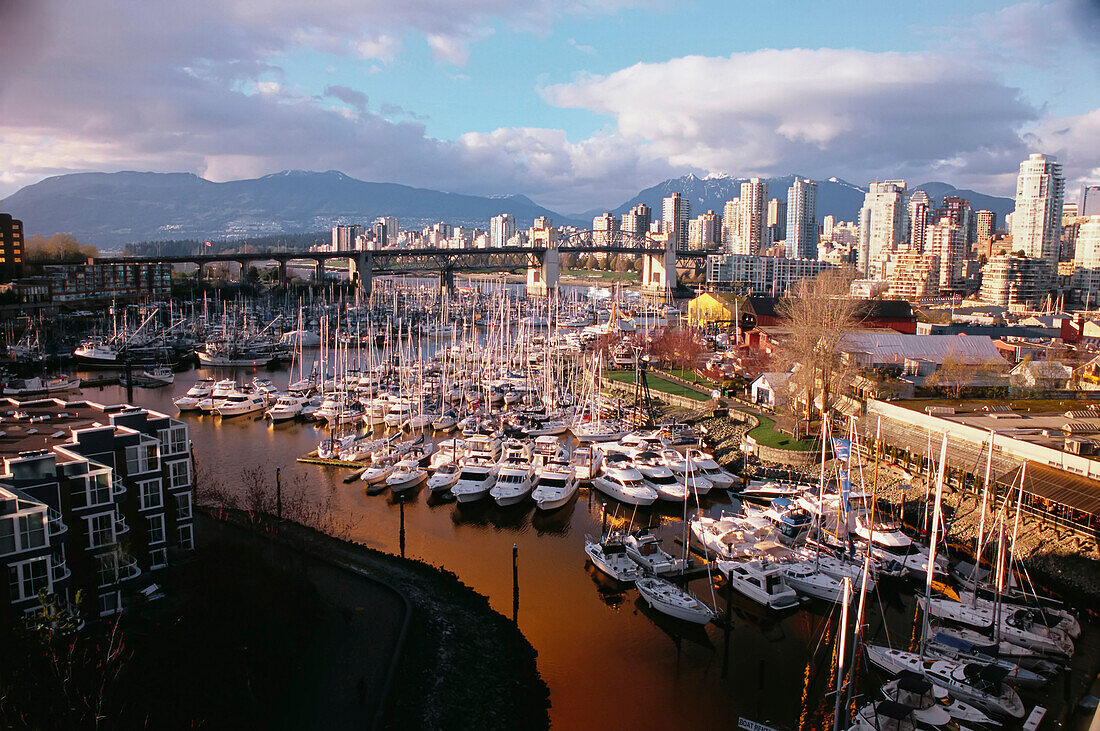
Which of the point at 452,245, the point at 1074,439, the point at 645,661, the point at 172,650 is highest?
the point at 452,245

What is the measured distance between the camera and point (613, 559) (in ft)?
26.6

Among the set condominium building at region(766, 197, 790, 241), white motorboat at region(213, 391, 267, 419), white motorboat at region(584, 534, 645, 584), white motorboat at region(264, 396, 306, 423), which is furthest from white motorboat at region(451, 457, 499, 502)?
condominium building at region(766, 197, 790, 241)

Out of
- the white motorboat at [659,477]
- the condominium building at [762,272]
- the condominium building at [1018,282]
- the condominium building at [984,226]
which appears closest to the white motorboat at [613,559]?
the white motorboat at [659,477]

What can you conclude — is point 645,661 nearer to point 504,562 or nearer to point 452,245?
point 504,562

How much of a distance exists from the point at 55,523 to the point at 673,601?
5320mm

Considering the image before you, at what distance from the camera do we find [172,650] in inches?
209

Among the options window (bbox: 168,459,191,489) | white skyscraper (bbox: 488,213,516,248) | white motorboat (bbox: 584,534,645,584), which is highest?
white skyscraper (bbox: 488,213,516,248)

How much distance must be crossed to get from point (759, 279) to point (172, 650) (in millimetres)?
53839

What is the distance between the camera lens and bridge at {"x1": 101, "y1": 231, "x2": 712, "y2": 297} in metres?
41.5

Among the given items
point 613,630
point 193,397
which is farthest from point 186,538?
point 193,397

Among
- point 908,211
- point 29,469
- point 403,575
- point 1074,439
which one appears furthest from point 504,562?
point 908,211

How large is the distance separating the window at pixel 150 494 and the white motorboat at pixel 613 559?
4.53 metres

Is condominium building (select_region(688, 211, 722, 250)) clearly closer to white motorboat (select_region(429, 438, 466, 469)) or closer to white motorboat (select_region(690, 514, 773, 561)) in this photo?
white motorboat (select_region(429, 438, 466, 469))

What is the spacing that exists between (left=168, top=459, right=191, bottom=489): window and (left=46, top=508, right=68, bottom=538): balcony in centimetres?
134
